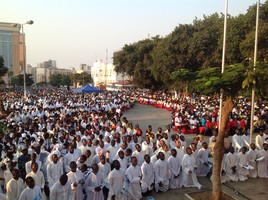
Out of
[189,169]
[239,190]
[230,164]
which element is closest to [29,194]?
[189,169]

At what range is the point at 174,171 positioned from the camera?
898cm

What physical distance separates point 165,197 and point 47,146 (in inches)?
173

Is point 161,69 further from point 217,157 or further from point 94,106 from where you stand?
point 217,157

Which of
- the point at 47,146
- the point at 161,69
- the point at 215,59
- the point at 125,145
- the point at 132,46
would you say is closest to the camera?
the point at 125,145

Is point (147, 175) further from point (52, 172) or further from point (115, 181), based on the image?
point (52, 172)

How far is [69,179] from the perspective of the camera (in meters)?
7.23

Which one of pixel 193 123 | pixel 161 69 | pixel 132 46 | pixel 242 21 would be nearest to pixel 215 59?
pixel 242 21

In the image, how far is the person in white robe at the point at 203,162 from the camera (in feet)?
32.8

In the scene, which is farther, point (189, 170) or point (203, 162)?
point (203, 162)

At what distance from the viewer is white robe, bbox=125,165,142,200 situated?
8.05 metres

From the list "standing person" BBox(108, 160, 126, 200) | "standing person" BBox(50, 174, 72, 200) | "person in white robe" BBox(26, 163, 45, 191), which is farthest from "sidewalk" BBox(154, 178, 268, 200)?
"person in white robe" BBox(26, 163, 45, 191)

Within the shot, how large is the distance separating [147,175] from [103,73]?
93.7 m

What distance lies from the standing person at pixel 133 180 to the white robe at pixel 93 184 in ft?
2.64

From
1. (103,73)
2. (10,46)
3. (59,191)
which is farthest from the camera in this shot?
(10,46)
